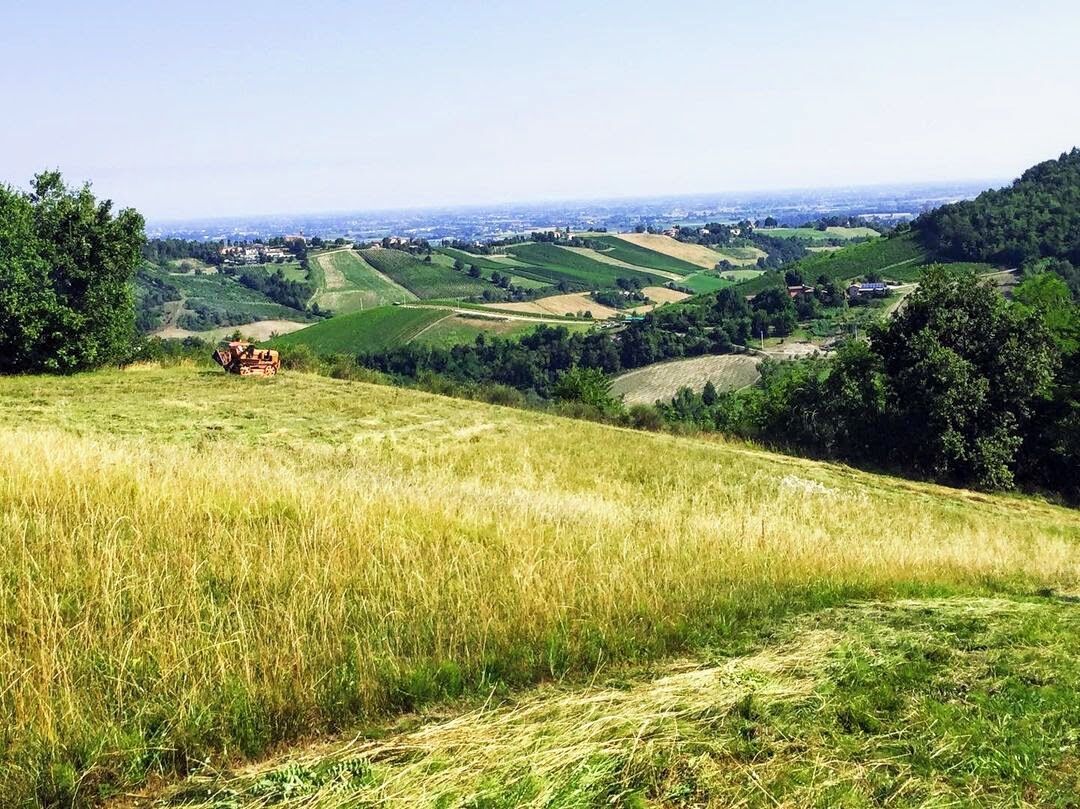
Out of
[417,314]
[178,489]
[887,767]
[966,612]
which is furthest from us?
[417,314]

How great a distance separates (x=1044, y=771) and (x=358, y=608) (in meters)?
3.72

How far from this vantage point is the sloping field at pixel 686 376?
311 ft

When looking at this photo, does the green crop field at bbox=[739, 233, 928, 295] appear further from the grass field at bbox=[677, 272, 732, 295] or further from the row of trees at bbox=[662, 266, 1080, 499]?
the row of trees at bbox=[662, 266, 1080, 499]

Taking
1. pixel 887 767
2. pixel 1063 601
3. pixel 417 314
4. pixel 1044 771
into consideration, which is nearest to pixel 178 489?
pixel 887 767

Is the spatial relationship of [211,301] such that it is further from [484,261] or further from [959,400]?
[959,400]

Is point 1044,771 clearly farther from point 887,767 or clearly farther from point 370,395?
point 370,395

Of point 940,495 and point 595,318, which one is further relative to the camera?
point 595,318

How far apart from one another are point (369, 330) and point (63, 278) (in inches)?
3563

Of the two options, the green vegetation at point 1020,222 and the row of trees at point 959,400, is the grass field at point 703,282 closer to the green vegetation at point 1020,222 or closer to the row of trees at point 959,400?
the green vegetation at point 1020,222

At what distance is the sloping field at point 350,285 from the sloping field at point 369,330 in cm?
2225

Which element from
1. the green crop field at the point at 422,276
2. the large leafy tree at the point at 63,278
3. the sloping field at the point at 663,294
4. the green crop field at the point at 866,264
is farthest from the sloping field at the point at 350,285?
the large leafy tree at the point at 63,278

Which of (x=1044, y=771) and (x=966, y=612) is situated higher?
(x=1044, y=771)

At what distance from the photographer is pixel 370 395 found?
87.9 ft

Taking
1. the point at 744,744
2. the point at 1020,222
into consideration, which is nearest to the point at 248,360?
the point at 744,744
